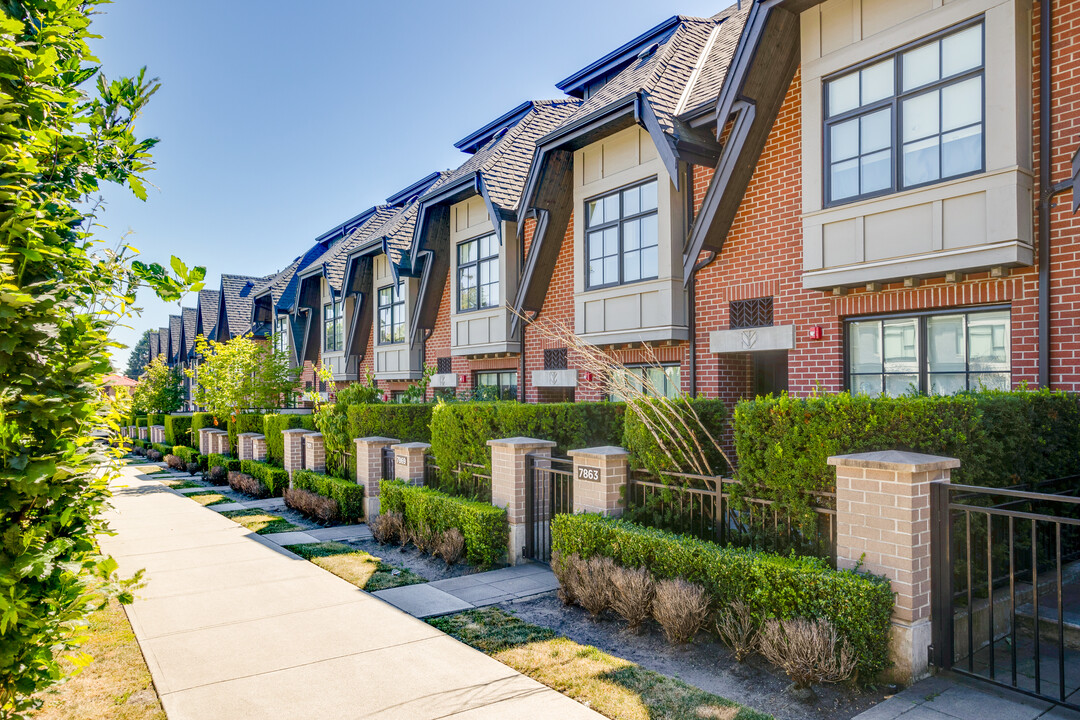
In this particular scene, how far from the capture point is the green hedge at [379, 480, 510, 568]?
8508 millimetres

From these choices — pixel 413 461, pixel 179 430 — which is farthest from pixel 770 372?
pixel 179 430

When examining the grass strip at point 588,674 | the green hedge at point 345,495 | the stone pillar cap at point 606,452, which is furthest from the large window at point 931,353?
the green hedge at point 345,495

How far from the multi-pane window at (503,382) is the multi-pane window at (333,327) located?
9242 mm

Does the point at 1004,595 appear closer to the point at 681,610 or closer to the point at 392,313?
the point at 681,610

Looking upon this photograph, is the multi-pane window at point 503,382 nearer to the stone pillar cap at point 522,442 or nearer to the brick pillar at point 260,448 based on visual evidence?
the brick pillar at point 260,448

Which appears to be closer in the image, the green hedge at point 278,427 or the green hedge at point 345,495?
the green hedge at point 345,495

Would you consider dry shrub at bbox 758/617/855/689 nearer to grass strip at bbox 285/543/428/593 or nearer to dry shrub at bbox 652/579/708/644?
dry shrub at bbox 652/579/708/644

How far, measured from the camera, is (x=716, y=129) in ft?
36.4

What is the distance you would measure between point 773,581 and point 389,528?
6377mm

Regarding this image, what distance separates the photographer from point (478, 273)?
54.6ft

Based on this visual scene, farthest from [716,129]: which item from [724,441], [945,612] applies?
[945,612]

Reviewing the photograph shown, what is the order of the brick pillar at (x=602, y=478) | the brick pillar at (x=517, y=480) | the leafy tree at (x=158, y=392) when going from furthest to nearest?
the leafy tree at (x=158, y=392), the brick pillar at (x=517, y=480), the brick pillar at (x=602, y=478)

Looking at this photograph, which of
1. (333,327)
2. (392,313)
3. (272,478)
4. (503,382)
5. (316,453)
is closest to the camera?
(316,453)

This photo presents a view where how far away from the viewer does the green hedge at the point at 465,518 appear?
27.9ft
